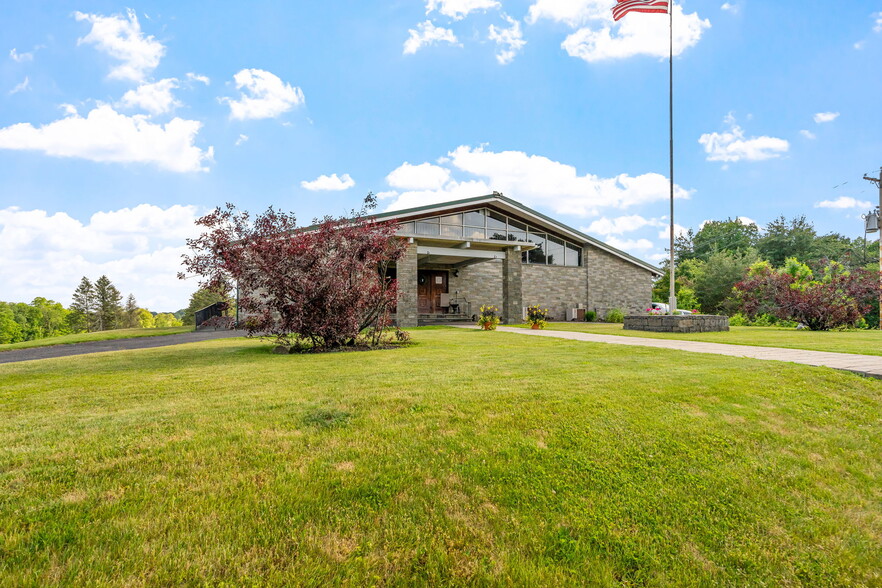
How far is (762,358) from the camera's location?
21.8 ft

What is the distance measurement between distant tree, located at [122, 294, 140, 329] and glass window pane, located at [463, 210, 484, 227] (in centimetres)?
5385

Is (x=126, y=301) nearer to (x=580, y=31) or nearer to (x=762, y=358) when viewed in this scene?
(x=580, y=31)

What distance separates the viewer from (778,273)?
717 inches

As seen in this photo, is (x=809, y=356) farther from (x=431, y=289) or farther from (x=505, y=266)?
(x=431, y=289)

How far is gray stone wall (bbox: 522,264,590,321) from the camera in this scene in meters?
21.2

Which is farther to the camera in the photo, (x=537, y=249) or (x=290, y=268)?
(x=537, y=249)

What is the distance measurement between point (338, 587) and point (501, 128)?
67.6 feet

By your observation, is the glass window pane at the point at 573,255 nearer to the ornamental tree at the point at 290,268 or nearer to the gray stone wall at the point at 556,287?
the gray stone wall at the point at 556,287

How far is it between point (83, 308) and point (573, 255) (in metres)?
57.9

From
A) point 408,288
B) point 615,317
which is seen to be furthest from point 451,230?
point 615,317

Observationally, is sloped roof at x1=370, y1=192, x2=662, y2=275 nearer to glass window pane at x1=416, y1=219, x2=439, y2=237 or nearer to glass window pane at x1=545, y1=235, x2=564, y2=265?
glass window pane at x1=416, y1=219, x2=439, y2=237

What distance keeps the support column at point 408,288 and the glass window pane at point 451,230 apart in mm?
2562

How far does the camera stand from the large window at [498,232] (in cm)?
1822

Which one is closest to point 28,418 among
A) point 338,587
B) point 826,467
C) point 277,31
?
point 338,587
